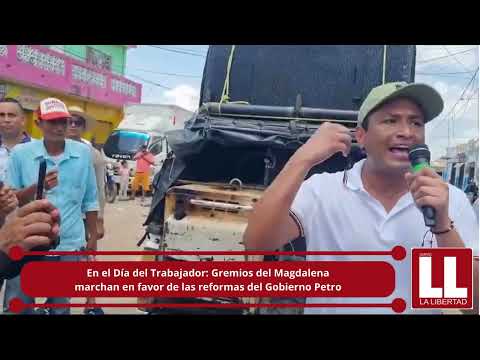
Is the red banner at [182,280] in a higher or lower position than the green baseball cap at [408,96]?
lower

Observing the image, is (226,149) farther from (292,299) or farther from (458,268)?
(458,268)

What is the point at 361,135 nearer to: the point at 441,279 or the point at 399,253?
the point at 399,253

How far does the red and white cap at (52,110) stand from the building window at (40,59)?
1.48ft

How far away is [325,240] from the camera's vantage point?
1.86m

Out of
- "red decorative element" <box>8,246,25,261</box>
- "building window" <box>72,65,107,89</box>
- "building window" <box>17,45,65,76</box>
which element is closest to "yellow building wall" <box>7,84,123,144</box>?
"building window" <box>17,45,65,76</box>

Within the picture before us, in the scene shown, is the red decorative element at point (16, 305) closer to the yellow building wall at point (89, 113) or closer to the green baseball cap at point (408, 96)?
the yellow building wall at point (89, 113)

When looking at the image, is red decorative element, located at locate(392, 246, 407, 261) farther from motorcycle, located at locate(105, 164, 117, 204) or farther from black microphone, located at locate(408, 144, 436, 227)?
motorcycle, located at locate(105, 164, 117, 204)

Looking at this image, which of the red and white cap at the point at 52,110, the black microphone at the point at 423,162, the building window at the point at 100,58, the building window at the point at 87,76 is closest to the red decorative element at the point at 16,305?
the red and white cap at the point at 52,110

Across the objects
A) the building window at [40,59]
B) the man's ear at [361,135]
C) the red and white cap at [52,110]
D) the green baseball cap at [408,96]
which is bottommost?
the man's ear at [361,135]

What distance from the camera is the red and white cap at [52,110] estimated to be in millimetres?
2369

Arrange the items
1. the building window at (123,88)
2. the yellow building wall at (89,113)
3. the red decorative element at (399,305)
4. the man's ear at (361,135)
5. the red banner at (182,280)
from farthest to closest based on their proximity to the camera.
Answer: the building window at (123,88) < the yellow building wall at (89,113) < the red banner at (182,280) < the red decorative element at (399,305) < the man's ear at (361,135)

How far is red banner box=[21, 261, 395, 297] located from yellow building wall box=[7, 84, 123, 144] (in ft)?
2.60

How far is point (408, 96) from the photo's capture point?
5.87 ft

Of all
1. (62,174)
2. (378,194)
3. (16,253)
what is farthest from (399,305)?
(62,174)
